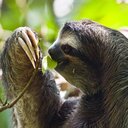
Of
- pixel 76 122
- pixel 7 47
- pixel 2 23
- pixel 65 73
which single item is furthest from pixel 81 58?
pixel 2 23

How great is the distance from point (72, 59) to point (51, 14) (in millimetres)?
566

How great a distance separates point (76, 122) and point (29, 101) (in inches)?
9.0

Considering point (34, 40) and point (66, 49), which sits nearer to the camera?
point (66, 49)

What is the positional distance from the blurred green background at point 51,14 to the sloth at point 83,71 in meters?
0.14

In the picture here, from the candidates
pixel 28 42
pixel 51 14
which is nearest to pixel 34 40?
pixel 28 42

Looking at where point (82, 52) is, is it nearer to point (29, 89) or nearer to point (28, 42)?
point (28, 42)

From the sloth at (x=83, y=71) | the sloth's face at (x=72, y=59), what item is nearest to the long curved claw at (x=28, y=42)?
the sloth at (x=83, y=71)

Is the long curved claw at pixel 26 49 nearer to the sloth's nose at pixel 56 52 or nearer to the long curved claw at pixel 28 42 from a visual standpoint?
the long curved claw at pixel 28 42

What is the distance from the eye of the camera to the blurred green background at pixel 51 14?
2.34 meters

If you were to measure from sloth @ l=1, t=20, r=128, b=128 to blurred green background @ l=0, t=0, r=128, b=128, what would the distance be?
5.6 inches

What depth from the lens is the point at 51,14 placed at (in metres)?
2.47

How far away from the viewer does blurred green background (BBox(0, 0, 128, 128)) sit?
2.34m

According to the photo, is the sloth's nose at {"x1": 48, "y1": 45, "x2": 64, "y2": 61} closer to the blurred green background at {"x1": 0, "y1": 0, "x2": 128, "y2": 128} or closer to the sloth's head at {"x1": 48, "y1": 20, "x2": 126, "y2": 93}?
the sloth's head at {"x1": 48, "y1": 20, "x2": 126, "y2": 93}

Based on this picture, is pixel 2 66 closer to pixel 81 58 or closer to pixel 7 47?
pixel 7 47
